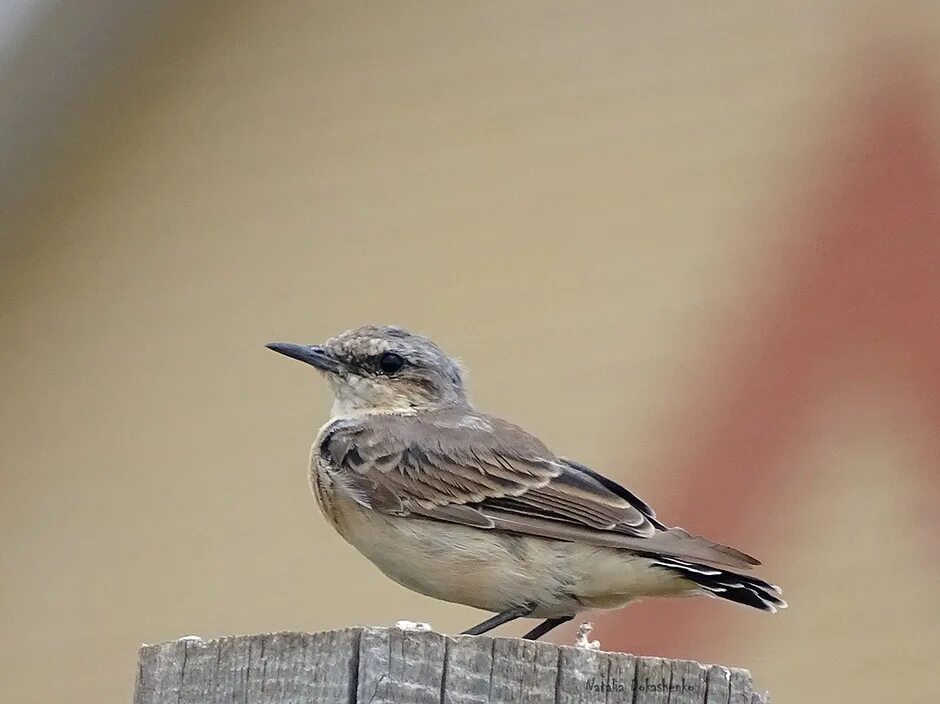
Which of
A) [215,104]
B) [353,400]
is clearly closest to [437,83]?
[215,104]

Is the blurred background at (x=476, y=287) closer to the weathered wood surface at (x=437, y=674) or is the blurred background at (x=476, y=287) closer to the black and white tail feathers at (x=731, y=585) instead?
the black and white tail feathers at (x=731, y=585)

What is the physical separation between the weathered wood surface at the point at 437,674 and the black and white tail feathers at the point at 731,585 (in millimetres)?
1105

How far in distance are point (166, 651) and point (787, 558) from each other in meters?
4.50

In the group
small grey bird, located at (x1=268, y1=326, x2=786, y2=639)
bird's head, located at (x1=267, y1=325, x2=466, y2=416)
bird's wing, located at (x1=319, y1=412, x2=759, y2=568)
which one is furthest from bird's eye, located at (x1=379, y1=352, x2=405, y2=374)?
bird's wing, located at (x1=319, y1=412, x2=759, y2=568)

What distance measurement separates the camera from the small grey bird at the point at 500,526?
16.0 feet

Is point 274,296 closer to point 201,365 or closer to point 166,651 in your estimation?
point 201,365

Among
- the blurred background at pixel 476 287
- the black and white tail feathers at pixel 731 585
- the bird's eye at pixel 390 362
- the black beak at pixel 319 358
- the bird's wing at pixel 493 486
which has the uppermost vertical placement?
the blurred background at pixel 476 287

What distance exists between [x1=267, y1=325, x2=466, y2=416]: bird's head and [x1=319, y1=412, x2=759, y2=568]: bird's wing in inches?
16.8

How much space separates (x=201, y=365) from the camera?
8.88 meters

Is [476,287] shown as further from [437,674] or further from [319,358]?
[437,674]

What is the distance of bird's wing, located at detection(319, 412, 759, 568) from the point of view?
16.3 ft

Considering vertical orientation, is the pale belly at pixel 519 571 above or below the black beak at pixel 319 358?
below

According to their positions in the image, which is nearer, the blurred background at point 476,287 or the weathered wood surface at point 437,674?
the weathered wood surface at point 437,674

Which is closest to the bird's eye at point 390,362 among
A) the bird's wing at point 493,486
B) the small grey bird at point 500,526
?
the small grey bird at point 500,526
